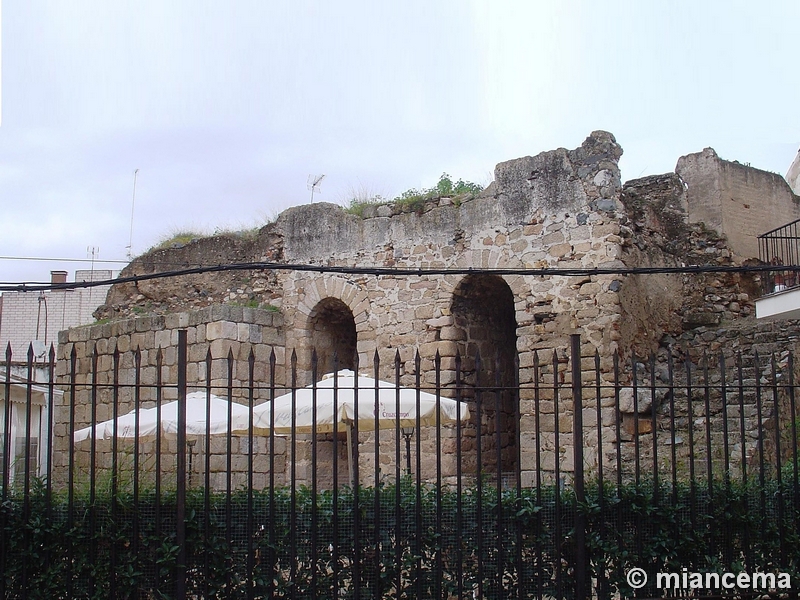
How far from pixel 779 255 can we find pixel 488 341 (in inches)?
191

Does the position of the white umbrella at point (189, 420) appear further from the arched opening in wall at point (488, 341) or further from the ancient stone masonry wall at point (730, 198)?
the ancient stone masonry wall at point (730, 198)

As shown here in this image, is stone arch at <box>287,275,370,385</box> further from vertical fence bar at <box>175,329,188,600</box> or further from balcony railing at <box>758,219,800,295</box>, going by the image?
vertical fence bar at <box>175,329,188,600</box>

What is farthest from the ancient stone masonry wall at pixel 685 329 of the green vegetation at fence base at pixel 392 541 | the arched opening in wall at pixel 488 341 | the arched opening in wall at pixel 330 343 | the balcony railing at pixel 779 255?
the arched opening in wall at pixel 330 343

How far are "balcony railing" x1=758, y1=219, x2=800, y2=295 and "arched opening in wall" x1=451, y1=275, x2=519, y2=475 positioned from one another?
3.40m

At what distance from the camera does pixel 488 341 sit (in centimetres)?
1231

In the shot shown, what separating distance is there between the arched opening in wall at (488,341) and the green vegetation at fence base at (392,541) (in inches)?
222

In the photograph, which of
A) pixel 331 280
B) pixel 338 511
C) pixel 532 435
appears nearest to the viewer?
pixel 338 511

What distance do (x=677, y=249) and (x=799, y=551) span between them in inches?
264

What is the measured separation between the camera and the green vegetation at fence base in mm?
5445

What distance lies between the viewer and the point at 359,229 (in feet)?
42.2

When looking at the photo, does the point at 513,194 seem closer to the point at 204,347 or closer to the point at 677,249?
the point at 677,249

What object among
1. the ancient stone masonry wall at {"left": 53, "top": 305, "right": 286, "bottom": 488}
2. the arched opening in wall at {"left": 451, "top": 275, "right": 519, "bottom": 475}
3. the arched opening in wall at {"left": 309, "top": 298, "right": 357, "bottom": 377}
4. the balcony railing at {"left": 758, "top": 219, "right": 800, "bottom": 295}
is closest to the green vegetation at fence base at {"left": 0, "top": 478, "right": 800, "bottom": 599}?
the balcony railing at {"left": 758, "top": 219, "right": 800, "bottom": 295}

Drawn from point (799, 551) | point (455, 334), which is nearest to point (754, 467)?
point (799, 551)

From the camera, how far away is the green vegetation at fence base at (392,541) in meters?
5.45
